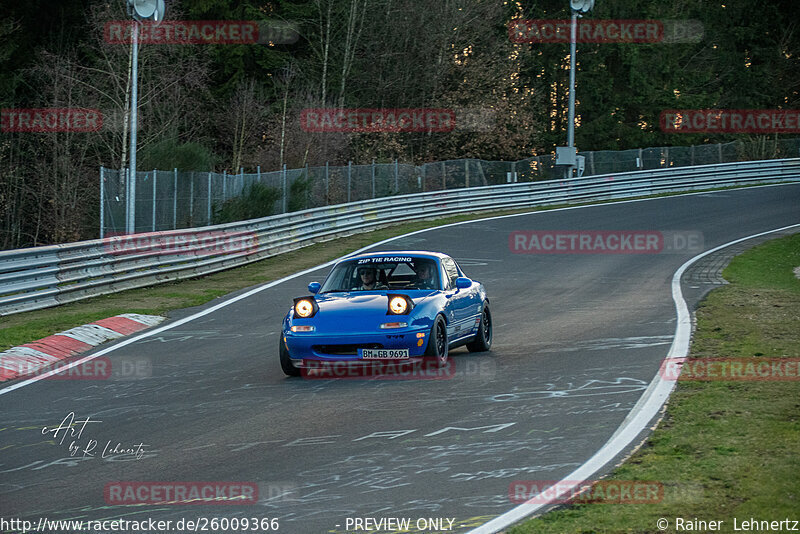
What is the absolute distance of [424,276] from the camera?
499 inches

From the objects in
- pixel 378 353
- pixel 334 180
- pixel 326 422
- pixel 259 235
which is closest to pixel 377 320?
pixel 378 353

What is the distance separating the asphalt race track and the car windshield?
3.41ft

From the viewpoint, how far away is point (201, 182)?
26703mm

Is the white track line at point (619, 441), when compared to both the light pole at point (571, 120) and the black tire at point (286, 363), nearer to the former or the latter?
the black tire at point (286, 363)

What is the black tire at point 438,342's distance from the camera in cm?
1148

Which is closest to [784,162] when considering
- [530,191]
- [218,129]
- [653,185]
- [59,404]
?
[653,185]

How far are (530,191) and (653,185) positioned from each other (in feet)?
22.3

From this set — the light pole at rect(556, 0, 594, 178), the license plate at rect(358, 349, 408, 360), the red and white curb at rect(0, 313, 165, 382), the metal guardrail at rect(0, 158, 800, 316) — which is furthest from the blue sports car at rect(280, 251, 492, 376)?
the light pole at rect(556, 0, 594, 178)

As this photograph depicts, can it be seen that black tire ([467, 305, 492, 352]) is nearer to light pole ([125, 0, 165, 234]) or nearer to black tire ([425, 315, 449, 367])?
black tire ([425, 315, 449, 367])

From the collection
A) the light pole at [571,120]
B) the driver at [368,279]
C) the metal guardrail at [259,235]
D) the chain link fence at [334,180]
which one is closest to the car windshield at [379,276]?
the driver at [368,279]

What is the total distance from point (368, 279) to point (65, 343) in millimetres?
4199

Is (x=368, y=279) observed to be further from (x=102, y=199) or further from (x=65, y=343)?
(x=102, y=199)

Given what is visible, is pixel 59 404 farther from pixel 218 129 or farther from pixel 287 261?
pixel 218 129

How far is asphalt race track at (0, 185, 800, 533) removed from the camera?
6.74 meters
